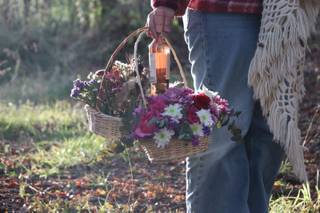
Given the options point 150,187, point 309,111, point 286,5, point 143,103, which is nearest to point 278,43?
point 286,5

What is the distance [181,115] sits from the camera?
2604mm

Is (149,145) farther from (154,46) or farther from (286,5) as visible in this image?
(286,5)

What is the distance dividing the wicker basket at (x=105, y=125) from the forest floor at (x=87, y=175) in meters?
1.10

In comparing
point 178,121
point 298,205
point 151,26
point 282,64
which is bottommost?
point 298,205

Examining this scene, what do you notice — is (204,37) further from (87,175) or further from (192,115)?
(87,175)

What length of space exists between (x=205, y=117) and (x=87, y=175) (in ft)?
7.42

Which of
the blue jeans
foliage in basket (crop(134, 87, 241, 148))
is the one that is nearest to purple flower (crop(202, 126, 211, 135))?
foliage in basket (crop(134, 87, 241, 148))

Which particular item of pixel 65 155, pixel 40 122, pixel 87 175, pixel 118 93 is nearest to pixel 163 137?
pixel 118 93

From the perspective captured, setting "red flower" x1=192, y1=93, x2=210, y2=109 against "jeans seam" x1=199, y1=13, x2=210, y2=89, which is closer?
"red flower" x1=192, y1=93, x2=210, y2=109

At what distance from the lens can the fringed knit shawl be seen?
275 centimetres

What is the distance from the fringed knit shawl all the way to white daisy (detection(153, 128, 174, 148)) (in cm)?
39

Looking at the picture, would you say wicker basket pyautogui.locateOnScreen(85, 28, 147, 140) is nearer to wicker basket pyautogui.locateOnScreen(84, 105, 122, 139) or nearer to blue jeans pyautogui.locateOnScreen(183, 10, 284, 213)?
wicker basket pyautogui.locateOnScreen(84, 105, 122, 139)

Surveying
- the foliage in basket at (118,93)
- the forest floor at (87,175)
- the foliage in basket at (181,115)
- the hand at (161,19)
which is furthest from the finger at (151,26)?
the forest floor at (87,175)

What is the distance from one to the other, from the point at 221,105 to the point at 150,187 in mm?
1836
